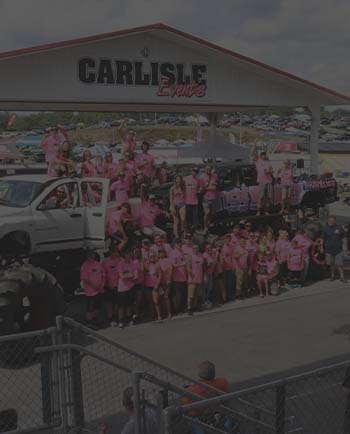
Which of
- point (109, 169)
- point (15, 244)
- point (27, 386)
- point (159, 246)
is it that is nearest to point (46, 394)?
point (27, 386)

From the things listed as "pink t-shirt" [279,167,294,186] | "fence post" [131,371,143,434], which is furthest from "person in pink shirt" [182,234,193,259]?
"fence post" [131,371,143,434]

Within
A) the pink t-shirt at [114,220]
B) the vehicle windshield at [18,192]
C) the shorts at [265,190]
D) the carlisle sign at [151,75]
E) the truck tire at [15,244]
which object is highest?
the carlisle sign at [151,75]

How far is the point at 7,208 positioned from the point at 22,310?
2291 millimetres

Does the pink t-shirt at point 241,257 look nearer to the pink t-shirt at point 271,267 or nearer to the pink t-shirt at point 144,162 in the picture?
the pink t-shirt at point 271,267

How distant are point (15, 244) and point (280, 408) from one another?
8161 millimetres

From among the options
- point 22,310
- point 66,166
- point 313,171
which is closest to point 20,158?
point 313,171

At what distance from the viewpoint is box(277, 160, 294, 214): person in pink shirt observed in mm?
17609

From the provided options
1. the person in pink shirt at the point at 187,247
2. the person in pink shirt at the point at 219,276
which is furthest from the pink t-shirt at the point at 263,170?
the person in pink shirt at the point at 187,247

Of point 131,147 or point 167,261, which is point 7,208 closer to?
point 167,261

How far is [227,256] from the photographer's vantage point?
1341 centimetres

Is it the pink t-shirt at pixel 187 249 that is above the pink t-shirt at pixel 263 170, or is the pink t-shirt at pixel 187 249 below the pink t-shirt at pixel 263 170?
below

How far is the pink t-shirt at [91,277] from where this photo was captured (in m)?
11.6

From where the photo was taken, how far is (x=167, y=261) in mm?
12172

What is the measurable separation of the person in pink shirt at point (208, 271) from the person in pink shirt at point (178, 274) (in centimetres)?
55
